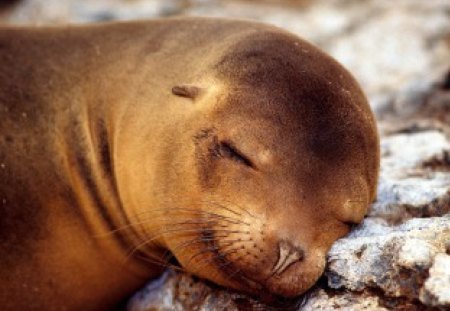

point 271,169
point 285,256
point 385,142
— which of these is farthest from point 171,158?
point 385,142

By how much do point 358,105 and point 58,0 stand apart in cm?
527

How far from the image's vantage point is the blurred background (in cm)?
716

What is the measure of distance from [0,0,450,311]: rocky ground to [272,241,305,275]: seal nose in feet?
0.77

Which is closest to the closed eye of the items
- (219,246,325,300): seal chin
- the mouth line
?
the mouth line

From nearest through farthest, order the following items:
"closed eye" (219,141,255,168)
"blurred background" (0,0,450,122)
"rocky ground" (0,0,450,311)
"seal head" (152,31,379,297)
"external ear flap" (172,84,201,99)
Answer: "rocky ground" (0,0,450,311) → "seal head" (152,31,379,297) → "closed eye" (219,141,255,168) → "external ear flap" (172,84,201,99) → "blurred background" (0,0,450,122)

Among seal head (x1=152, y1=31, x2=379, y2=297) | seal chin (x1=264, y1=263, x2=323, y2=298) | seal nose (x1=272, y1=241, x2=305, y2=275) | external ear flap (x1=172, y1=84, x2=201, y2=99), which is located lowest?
seal chin (x1=264, y1=263, x2=323, y2=298)

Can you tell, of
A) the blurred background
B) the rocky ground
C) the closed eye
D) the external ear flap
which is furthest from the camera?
the blurred background

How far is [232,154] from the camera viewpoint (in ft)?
10.1

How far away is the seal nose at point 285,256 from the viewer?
2795mm

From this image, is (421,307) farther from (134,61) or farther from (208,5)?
(208,5)

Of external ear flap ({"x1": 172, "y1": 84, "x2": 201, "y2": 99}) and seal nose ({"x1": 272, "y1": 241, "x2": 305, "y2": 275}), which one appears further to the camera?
external ear flap ({"x1": 172, "y1": 84, "x2": 201, "y2": 99})

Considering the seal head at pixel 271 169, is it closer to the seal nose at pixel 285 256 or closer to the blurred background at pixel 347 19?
the seal nose at pixel 285 256

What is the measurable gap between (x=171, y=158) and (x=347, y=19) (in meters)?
5.12

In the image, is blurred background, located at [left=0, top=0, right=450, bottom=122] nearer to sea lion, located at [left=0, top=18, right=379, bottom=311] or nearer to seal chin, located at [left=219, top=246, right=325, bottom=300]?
sea lion, located at [left=0, top=18, right=379, bottom=311]
